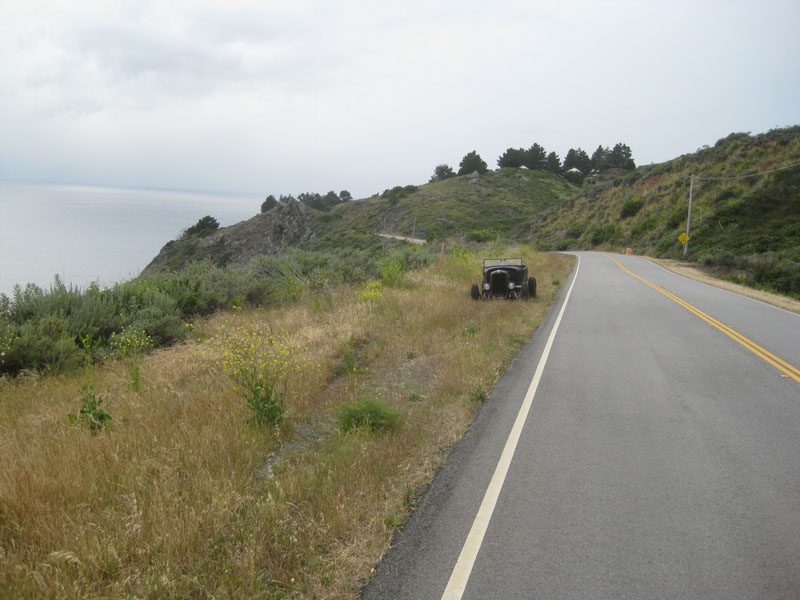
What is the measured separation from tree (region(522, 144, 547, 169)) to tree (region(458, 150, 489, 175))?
510 inches

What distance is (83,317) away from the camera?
8.16m

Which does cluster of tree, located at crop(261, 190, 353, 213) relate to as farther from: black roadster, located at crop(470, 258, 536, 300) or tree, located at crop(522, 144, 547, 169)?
black roadster, located at crop(470, 258, 536, 300)

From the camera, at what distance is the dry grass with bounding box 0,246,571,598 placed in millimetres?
2955

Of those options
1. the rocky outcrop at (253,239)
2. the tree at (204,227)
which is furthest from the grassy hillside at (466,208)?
the rocky outcrop at (253,239)

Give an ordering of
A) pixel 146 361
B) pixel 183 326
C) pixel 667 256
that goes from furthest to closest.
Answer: pixel 667 256 → pixel 183 326 → pixel 146 361

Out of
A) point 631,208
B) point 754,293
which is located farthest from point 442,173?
point 754,293

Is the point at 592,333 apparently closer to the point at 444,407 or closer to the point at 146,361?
the point at 444,407

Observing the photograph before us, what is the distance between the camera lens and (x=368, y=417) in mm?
5250

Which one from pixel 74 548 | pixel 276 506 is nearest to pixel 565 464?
pixel 276 506

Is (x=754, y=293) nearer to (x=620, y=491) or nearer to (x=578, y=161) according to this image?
(x=620, y=491)

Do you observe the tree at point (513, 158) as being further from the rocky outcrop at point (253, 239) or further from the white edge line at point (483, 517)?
the white edge line at point (483, 517)

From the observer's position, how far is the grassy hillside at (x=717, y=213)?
2900 cm

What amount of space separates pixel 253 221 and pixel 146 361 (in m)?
36.8

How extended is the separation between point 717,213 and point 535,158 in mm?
79701
